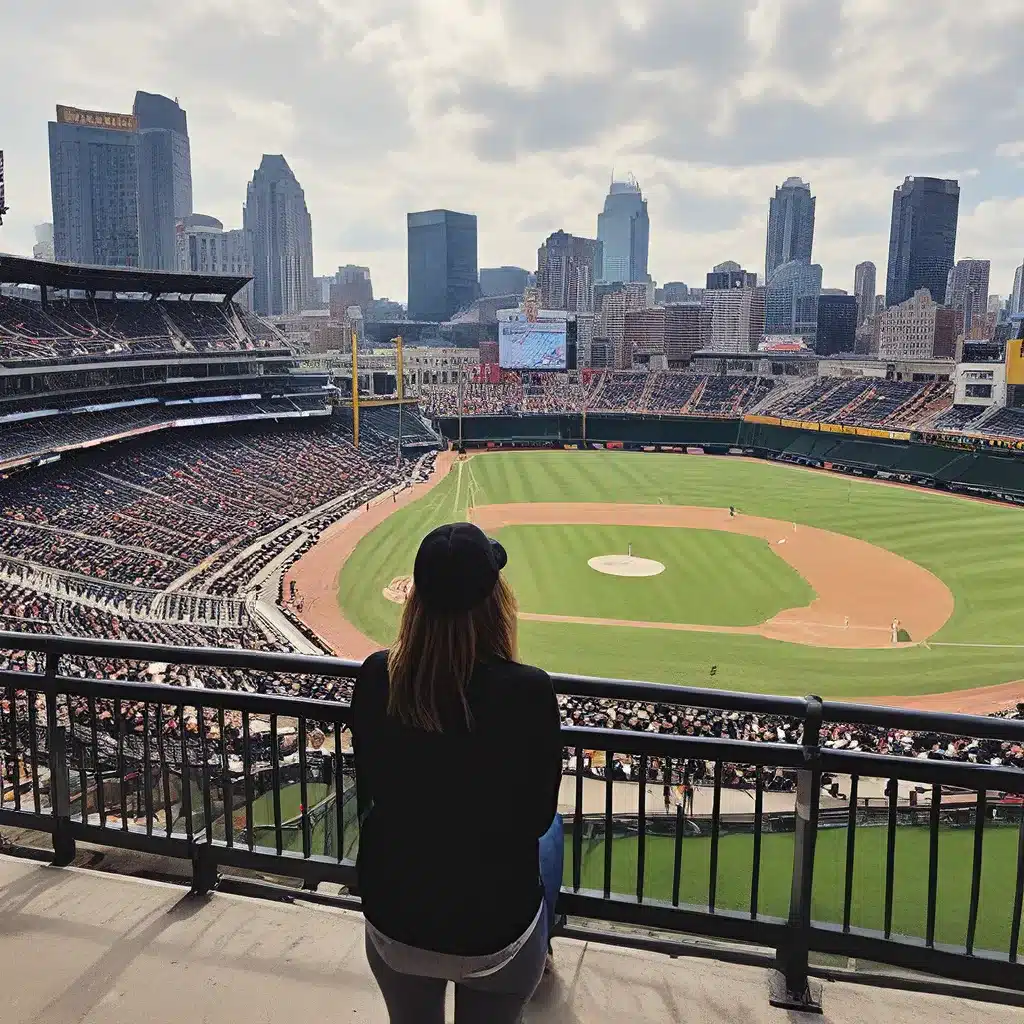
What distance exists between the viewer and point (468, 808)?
2775 mm

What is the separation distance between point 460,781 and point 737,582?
101 feet

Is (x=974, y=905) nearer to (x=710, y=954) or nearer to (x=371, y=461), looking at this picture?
(x=710, y=954)

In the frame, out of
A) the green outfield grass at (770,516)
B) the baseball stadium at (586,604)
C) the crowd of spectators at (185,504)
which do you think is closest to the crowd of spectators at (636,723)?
the baseball stadium at (586,604)

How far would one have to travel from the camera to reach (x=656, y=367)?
329 feet

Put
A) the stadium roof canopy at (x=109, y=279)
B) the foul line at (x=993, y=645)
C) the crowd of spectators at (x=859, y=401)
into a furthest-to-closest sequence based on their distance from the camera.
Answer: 1. the crowd of spectators at (x=859, y=401)
2. the stadium roof canopy at (x=109, y=279)
3. the foul line at (x=993, y=645)

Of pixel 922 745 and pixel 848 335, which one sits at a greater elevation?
pixel 848 335

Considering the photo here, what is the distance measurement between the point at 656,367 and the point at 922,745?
8715 centimetres

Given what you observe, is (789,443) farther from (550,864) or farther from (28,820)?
(550,864)

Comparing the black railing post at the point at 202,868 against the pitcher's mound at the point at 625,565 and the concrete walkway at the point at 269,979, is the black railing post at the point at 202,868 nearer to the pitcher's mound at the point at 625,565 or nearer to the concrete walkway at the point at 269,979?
the concrete walkway at the point at 269,979

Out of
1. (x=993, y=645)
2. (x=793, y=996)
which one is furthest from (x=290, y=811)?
(x=993, y=645)

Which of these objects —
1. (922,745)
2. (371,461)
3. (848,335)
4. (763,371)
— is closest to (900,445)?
(763,371)

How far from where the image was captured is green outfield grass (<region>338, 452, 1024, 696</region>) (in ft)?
76.6

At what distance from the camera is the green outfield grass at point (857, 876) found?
1020 cm

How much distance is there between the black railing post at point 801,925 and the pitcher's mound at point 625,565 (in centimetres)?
2906
